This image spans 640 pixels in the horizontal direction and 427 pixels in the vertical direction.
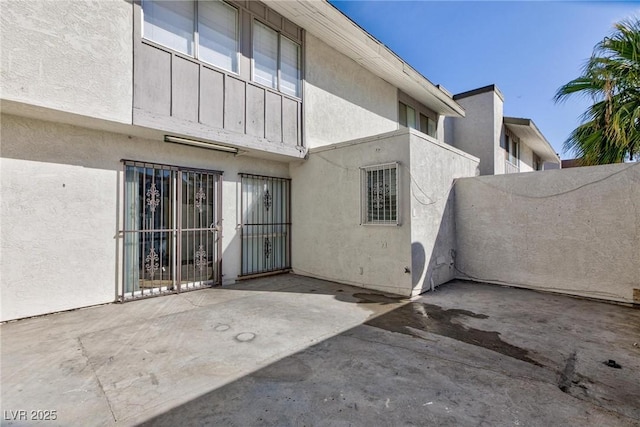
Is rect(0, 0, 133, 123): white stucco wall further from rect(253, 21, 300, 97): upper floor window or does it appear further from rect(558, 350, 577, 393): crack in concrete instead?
rect(558, 350, 577, 393): crack in concrete

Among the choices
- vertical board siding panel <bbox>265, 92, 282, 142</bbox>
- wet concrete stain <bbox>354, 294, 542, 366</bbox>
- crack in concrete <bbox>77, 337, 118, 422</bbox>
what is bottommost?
wet concrete stain <bbox>354, 294, 542, 366</bbox>

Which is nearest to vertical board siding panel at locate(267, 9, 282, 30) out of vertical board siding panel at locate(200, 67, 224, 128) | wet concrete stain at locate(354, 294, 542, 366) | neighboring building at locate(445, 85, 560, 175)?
vertical board siding panel at locate(200, 67, 224, 128)

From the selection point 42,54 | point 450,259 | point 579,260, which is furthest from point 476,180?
point 42,54

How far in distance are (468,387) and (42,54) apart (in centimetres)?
674

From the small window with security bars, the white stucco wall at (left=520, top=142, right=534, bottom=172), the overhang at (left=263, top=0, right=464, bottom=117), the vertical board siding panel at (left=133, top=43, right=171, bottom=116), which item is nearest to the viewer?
the vertical board siding panel at (left=133, top=43, right=171, bottom=116)

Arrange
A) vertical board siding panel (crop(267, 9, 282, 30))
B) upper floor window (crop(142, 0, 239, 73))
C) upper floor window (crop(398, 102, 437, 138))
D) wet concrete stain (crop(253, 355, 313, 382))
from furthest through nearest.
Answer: upper floor window (crop(398, 102, 437, 138)) < vertical board siding panel (crop(267, 9, 282, 30)) < upper floor window (crop(142, 0, 239, 73)) < wet concrete stain (crop(253, 355, 313, 382))

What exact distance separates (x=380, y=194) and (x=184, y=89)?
4.45 metres

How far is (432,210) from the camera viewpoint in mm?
6633

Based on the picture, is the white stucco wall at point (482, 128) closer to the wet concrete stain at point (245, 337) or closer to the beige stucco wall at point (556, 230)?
the beige stucco wall at point (556, 230)

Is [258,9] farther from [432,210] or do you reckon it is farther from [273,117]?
[432,210]

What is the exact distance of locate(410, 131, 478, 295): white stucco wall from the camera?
600 cm

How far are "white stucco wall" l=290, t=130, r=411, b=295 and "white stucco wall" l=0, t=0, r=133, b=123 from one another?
427 cm

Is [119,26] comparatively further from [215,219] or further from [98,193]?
[215,219]

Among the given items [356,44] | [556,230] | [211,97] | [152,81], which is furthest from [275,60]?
[556,230]
